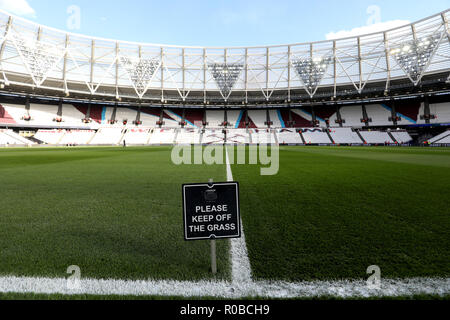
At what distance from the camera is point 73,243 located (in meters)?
A: 2.14

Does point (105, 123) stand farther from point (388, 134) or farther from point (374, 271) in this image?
point (388, 134)

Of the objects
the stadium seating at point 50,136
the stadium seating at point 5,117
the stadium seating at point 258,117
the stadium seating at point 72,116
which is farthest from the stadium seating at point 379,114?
the stadium seating at point 5,117

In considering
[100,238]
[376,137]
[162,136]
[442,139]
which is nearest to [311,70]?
[376,137]

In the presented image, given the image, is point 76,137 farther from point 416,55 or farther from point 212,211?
point 416,55

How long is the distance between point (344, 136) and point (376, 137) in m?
5.76

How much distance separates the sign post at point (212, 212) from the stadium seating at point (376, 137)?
50.2m

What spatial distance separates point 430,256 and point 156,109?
57.9 metres

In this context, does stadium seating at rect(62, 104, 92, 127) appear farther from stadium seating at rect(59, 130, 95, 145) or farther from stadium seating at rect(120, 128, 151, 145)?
stadium seating at rect(120, 128, 151, 145)

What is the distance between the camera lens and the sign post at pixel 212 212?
5.57 feet

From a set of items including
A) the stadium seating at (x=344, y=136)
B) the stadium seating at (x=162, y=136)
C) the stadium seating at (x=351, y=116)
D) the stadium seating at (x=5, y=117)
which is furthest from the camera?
the stadium seating at (x=351, y=116)

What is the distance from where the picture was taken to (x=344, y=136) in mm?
45562

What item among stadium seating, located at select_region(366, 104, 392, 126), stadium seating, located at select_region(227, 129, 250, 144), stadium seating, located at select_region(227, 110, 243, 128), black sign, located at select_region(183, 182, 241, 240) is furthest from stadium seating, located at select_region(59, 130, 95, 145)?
stadium seating, located at select_region(366, 104, 392, 126)

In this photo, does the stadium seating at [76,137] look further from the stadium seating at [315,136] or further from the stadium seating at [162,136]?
the stadium seating at [315,136]

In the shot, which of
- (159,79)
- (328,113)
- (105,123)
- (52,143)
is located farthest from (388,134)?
(52,143)
